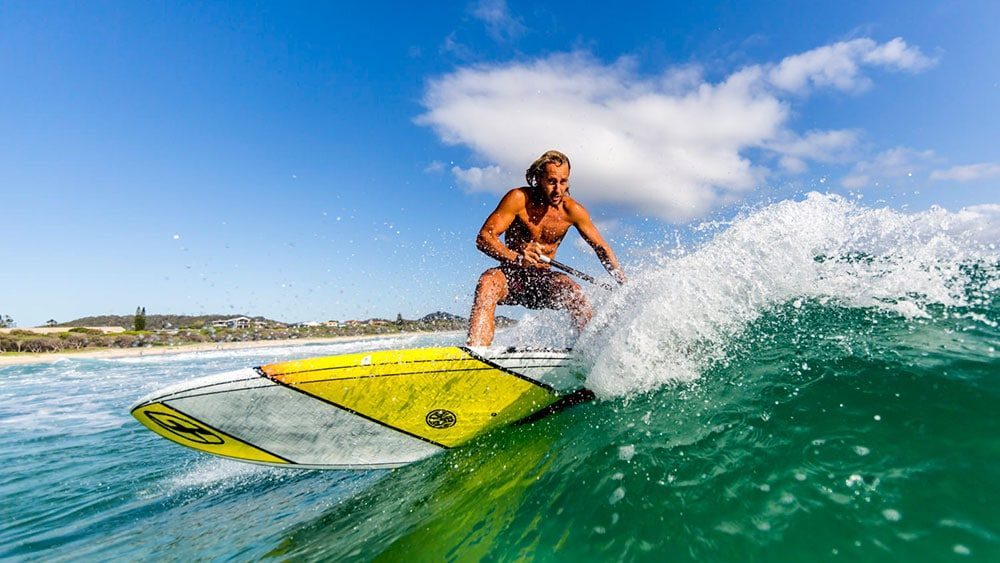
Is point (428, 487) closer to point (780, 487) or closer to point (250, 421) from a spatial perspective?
point (250, 421)

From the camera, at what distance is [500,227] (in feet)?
16.7

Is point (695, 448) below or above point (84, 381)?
above

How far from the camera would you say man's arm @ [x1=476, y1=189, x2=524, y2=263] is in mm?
4926

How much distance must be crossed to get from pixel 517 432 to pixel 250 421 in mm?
2234

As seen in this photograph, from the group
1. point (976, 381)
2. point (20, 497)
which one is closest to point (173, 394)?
point (20, 497)

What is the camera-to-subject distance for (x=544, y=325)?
8281 mm

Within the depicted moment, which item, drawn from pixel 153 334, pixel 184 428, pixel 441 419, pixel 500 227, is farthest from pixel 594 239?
pixel 153 334

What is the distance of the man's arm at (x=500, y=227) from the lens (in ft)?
16.2

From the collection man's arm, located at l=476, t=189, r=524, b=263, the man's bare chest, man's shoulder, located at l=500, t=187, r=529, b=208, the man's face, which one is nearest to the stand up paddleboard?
man's arm, located at l=476, t=189, r=524, b=263

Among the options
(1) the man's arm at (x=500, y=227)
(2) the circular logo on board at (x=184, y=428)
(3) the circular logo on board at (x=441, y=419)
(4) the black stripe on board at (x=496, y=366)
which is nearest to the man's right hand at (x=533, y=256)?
(1) the man's arm at (x=500, y=227)

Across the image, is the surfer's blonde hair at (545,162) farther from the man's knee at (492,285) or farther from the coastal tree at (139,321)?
the coastal tree at (139,321)

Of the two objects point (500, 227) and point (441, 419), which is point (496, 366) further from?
point (500, 227)

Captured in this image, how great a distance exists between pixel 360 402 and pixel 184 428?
4.88 feet

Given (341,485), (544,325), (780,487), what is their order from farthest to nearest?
(544,325), (341,485), (780,487)
